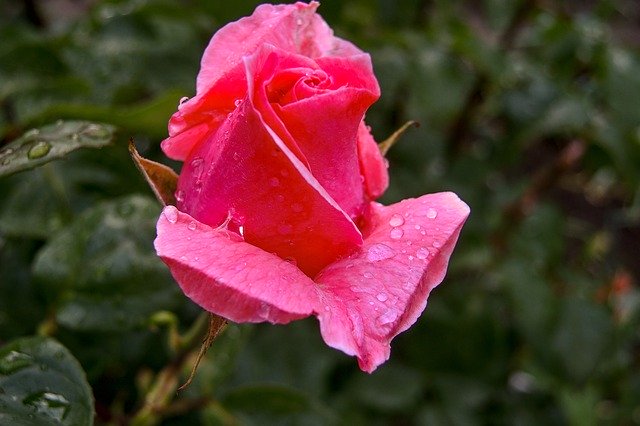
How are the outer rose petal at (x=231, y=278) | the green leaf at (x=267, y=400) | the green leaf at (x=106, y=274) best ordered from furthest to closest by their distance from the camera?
1. the green leaf at (x=267, y=400)
2. the green leaf at (x=106, y=274)
3. the outer rose petal at (x=231, y=278)

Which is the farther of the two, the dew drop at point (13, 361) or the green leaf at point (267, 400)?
the green leaf at point (267, 400)

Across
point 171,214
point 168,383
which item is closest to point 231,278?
point 171,214

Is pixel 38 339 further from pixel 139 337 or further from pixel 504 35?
pixel 504 35

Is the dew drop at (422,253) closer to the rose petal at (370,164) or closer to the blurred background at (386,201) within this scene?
the rose petal at (370,164)

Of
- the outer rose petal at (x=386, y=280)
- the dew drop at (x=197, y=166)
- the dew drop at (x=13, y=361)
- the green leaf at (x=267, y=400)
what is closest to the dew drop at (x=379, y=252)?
the outer rose petal at (x=386, y=280)

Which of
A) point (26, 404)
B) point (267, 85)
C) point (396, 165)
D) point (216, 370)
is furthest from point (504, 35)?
point (26, 404)

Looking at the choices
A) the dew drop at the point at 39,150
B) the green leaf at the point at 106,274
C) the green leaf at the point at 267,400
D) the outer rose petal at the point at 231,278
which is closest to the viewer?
the outer rose petal at the point at 231,278
